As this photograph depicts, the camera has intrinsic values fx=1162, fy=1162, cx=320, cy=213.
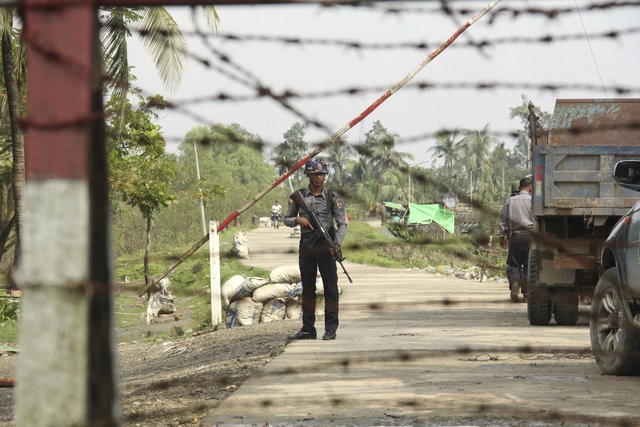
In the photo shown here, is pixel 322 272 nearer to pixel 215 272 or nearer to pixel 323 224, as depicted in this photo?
pixel 323 224

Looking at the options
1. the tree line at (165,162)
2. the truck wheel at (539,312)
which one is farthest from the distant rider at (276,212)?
the truck wheel at (539,312)

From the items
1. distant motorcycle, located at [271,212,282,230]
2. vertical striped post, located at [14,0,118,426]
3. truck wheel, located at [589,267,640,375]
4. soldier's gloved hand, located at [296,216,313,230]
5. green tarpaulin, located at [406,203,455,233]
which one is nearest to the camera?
vertical striped post, located at [14,0,118,426]

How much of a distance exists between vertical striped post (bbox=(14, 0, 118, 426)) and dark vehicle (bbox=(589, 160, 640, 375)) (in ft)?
15.6

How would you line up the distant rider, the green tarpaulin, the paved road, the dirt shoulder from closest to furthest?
the paved road
the dirt shoulder
the green tarpaulin
the distant rider

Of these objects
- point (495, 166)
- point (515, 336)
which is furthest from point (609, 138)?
point (495, 166)

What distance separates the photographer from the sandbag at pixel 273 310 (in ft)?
53.0

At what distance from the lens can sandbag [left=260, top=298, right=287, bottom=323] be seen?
53.0ft

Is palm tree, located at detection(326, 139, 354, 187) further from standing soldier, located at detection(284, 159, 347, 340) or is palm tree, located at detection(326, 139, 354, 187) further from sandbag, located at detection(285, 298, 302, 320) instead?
sandbag, located at detection(285, 298, 302, 320)

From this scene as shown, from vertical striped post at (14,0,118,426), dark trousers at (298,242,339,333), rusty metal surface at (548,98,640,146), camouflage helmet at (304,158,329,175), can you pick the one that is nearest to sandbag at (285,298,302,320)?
rusty metal surface at (548,98,640,146)

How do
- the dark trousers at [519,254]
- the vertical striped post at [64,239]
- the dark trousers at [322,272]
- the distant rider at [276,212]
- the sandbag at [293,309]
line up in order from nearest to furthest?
the vertical striped post at [64,239] → the dark trousers at [322,272] → the dark trousers at [519,254] → the sandbag at [293,309] → the distant rider at [276,212]

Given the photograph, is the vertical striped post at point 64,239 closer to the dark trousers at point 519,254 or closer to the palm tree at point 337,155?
the palm tree at point 337,155

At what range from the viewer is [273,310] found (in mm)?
16219

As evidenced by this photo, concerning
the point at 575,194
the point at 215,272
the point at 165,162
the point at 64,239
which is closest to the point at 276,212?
the point at 165,162

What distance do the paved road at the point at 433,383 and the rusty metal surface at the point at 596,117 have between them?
195 centimetres
